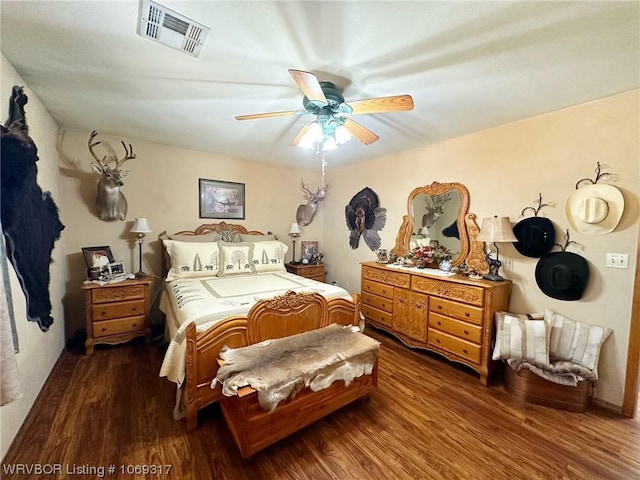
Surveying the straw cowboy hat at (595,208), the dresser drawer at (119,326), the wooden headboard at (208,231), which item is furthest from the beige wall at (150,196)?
the straw cowboy hat at (595,208)

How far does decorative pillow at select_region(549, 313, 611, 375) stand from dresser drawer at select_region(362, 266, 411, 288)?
1243 millimetres

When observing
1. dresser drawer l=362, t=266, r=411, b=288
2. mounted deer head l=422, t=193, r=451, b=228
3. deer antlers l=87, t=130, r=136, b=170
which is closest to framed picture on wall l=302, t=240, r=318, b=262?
dresser drawer l=362, t=266, r=411, b=288

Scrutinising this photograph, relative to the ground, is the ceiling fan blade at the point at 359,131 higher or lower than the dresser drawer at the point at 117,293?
higher

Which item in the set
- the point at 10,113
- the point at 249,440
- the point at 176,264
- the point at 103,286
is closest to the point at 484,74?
the point at 249,440

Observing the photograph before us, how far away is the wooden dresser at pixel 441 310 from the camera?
2225 millimetres

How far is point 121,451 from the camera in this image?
148 cm

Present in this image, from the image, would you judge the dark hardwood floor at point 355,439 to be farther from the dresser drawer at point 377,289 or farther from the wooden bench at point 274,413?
the dresser drawer at point 377,289

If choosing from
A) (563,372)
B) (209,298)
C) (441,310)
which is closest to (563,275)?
(563,372)

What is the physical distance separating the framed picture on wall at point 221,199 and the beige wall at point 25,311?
1446 mm

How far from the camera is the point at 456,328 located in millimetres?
2393

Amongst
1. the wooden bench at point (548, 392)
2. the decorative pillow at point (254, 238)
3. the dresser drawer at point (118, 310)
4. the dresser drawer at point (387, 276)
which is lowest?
the wooden bench at point (548, 392)

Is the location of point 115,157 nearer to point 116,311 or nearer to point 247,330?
point 116,311

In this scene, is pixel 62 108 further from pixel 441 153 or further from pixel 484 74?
pixel 441 153

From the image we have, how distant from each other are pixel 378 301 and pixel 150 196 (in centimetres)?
Result: 321
